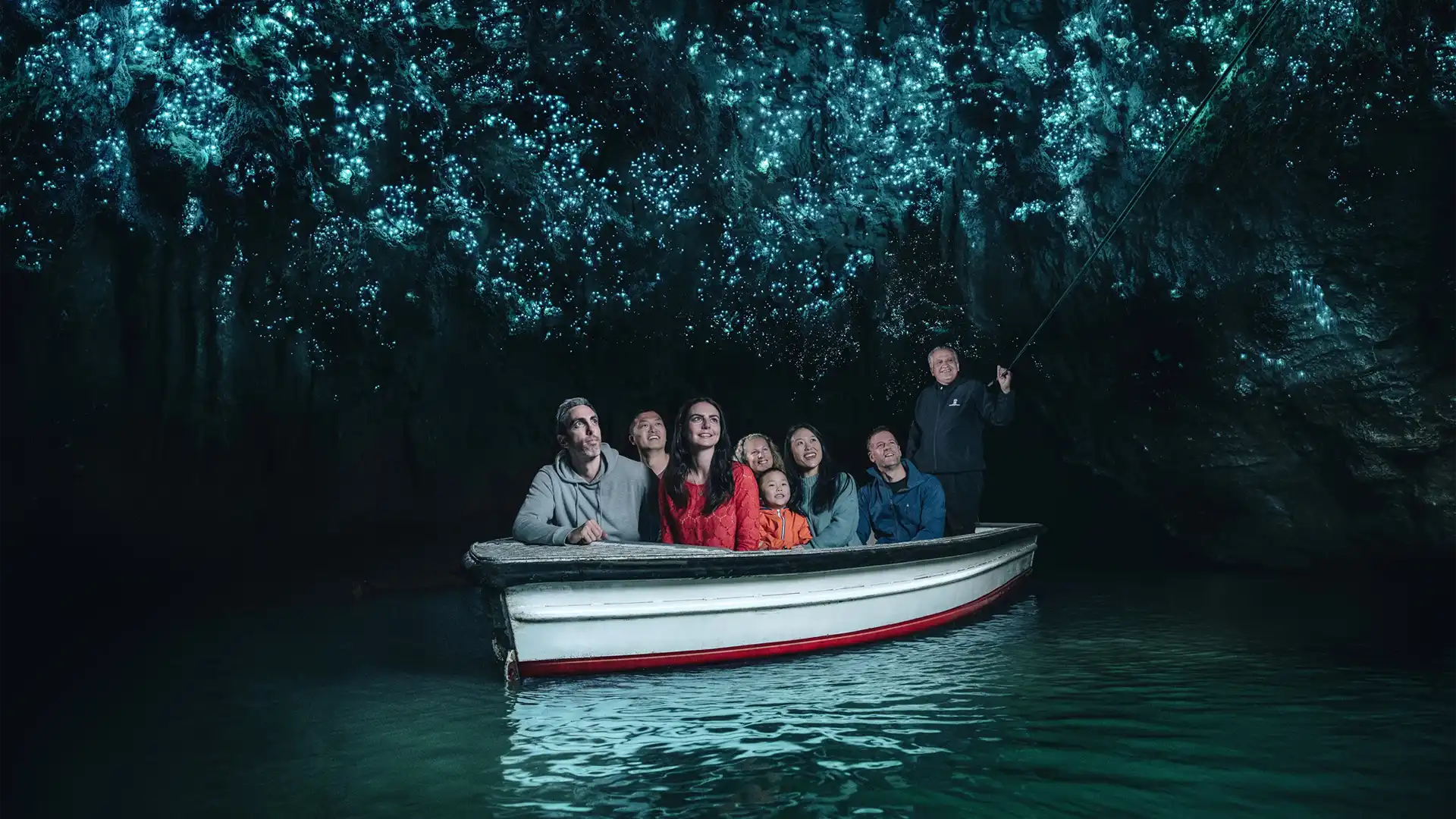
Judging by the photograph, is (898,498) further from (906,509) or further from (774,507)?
(774,507)

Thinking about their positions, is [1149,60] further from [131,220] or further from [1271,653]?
[131,220]

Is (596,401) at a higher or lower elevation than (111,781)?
higher

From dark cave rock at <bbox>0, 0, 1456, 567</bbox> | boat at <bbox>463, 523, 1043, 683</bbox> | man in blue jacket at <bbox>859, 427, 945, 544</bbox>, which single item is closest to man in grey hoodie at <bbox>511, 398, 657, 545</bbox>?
boat at <bbox>463, 523, 1043, 683</bbox>

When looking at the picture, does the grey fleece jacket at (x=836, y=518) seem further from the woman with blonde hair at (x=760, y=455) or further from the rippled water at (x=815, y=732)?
the rippled water at (x=815, y=732)

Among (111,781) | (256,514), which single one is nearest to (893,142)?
(256,514)

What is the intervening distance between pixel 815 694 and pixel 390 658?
2.87 meters

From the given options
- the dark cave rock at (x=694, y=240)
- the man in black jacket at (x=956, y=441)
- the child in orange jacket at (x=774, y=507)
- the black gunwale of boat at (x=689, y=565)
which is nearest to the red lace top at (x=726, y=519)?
the child in orange jacket at (x=774, y=507)

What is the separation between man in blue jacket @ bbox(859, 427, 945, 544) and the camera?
662 cm

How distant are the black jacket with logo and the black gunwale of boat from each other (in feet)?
4.75

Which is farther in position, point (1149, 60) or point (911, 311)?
point (911, 311)

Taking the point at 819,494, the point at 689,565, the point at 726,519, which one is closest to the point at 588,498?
the point at 726,519

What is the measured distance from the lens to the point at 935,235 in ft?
34.6

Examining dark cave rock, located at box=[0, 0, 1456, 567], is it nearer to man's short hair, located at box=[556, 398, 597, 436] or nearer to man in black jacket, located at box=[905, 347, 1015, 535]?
man in black jacket, located at box=[905, 347, 1015, 535]

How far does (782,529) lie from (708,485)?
0.60 metres
